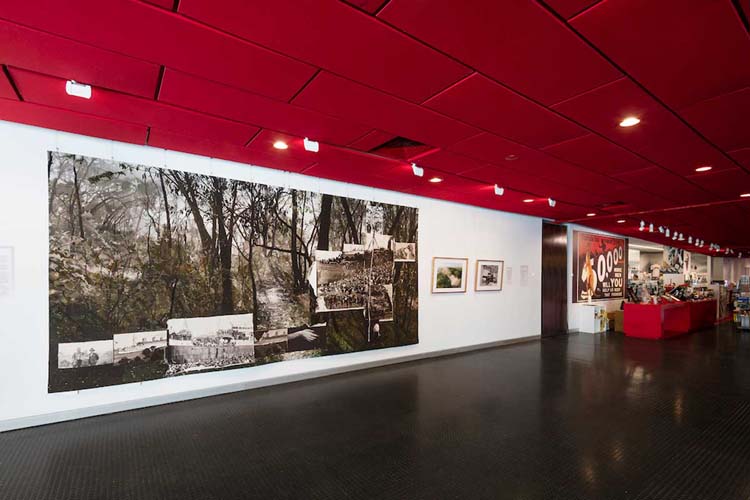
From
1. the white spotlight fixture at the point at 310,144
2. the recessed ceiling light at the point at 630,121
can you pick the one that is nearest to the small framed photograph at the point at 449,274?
the white spotlight fixture at the point at 310,144

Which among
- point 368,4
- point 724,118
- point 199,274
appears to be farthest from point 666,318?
point 368,4

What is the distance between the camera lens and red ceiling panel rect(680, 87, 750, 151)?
9.71 feet

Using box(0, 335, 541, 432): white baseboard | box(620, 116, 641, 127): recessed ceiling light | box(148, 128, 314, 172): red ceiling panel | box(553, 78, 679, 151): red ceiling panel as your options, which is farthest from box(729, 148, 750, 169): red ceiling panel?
box(0, 335, 541, 432): white baseboard

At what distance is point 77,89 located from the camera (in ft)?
9.52

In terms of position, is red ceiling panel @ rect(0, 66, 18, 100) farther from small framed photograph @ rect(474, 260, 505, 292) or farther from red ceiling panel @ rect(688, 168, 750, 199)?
red ceiling panel @ rect(688, 168, 750, 199)

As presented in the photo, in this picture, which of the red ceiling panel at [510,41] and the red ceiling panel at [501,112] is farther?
the red ceiling panel at [501,112]

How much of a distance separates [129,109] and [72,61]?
884 millimetres

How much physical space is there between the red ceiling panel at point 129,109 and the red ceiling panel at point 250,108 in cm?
25

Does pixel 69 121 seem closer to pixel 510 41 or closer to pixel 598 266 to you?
pixel 510 41

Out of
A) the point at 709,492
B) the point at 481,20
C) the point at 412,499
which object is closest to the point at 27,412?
the point at 412,499

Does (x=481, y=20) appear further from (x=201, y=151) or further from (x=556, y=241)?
(x=556, y=241)

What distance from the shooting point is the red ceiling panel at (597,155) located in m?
4.00

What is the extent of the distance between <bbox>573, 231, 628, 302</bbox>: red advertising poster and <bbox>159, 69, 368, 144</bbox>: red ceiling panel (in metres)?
9.46

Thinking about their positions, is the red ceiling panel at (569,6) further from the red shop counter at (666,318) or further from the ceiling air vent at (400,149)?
the red shop counter at (666,318)
